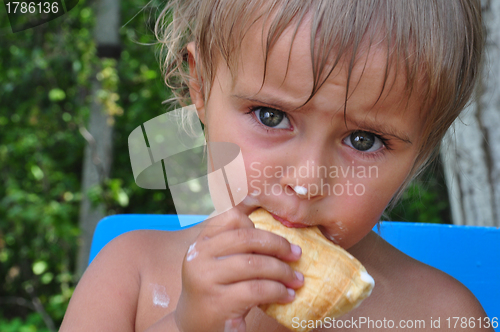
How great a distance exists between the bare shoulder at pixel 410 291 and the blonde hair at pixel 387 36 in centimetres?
34

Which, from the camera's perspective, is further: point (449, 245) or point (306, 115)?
point (449, 245)

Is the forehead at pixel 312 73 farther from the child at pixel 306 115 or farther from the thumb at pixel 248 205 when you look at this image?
the thumb at pixel 248 205

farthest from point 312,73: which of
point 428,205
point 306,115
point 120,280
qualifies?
point 428,205

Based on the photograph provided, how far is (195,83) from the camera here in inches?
45.2

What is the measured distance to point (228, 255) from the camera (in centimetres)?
81

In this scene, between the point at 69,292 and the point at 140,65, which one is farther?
the point at 140,65

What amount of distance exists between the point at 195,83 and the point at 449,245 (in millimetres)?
882

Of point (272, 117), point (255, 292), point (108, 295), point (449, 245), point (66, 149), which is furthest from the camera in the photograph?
point (66, 149)

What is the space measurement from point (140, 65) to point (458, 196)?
89.1 inches

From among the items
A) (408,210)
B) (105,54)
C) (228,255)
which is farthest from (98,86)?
(228,255)

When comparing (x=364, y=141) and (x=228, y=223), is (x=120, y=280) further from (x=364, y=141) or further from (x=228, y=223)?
(x=364, y=141)

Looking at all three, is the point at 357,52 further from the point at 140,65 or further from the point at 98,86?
the point at 140,65

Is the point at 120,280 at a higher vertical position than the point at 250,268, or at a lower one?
lower

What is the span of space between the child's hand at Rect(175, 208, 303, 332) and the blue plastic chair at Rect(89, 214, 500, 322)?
57cm
